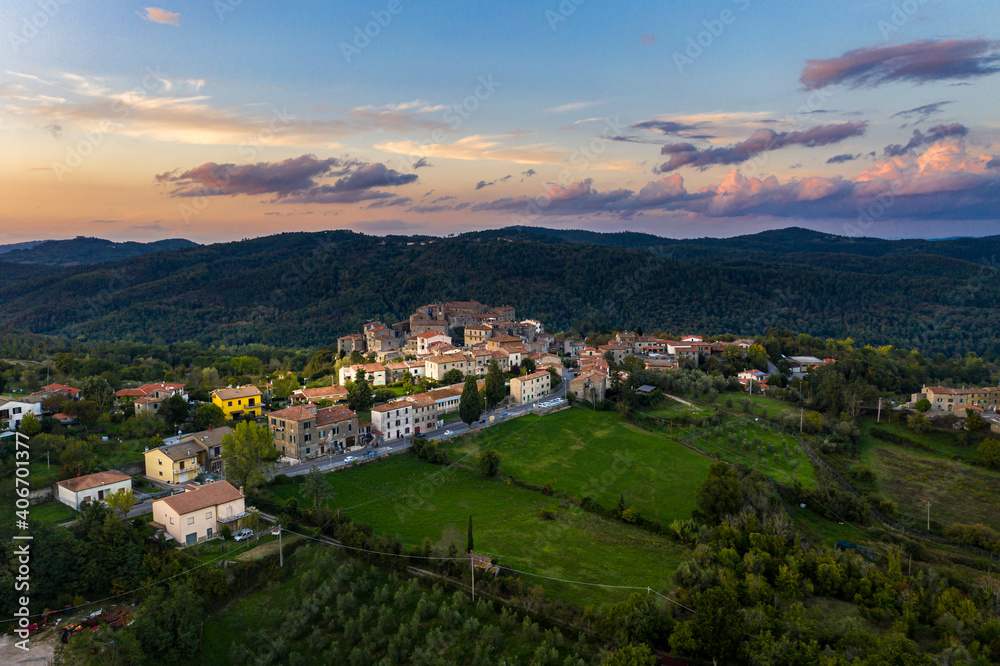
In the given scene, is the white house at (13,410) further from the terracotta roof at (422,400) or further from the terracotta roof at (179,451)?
the terracotta roof at (422,400)

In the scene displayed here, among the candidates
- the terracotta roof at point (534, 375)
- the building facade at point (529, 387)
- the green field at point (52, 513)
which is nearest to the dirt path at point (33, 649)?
the green field at point (52, 513)

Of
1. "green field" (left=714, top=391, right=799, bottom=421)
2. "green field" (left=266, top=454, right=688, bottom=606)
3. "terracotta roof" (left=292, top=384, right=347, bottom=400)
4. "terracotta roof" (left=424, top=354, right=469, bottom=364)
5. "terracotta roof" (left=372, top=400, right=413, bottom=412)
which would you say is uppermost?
"terracotta roof" (left=424, top=354, right=469, bottom=364)

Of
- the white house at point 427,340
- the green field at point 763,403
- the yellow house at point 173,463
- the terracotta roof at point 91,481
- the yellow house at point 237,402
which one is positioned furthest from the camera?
the white house at point 427,340

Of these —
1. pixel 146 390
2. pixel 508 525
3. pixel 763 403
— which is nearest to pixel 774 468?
pixel 763 403

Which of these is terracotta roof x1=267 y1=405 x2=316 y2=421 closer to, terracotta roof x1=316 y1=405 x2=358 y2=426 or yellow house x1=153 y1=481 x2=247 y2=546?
terracotta roof x1=316 y1=405 x2=358 y2=426

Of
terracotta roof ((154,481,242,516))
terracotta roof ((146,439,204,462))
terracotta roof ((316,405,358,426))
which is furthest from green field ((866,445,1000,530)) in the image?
terracotta roof ((146,439,204,462))
